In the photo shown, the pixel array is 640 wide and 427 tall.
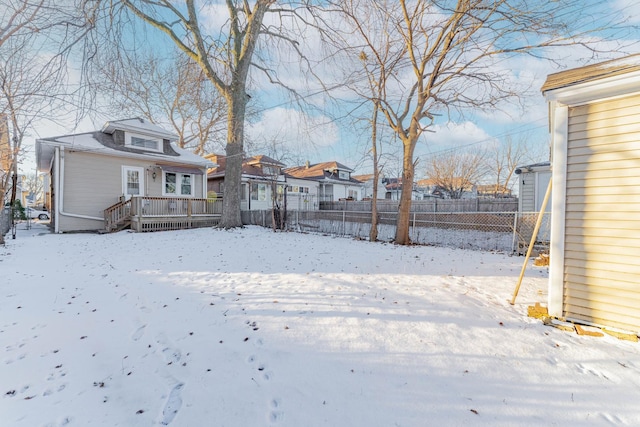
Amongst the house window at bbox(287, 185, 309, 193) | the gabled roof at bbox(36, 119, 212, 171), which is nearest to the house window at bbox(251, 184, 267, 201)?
the house window at bbox(287, 185, 309, 193)

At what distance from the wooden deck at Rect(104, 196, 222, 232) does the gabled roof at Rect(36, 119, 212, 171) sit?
2.41 metres

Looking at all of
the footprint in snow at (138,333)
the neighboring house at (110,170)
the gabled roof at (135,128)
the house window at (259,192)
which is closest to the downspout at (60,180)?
the neighboring house at (110,170)

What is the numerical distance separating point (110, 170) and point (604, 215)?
15.9m

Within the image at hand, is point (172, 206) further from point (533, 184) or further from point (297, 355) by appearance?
point (533, 184)

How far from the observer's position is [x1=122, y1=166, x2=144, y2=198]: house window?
1294cm

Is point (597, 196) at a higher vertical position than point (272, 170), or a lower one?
lower

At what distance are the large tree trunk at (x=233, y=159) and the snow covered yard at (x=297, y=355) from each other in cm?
778

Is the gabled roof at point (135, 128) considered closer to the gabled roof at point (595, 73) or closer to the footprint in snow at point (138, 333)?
the footprint in snow at point (138, 333)

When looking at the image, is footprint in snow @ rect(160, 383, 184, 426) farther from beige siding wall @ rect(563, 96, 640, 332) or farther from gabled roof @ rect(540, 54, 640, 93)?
gabled roof @ rect(540, 54, 640, 93)

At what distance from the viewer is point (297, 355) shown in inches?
103

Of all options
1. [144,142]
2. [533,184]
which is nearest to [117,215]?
[144,142]

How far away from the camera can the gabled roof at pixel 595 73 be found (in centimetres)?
297

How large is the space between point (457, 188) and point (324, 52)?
27.7 metres

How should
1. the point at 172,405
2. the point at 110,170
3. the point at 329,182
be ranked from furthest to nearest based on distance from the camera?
the point at 329,182
the point at 110,170
the point at 172,405
